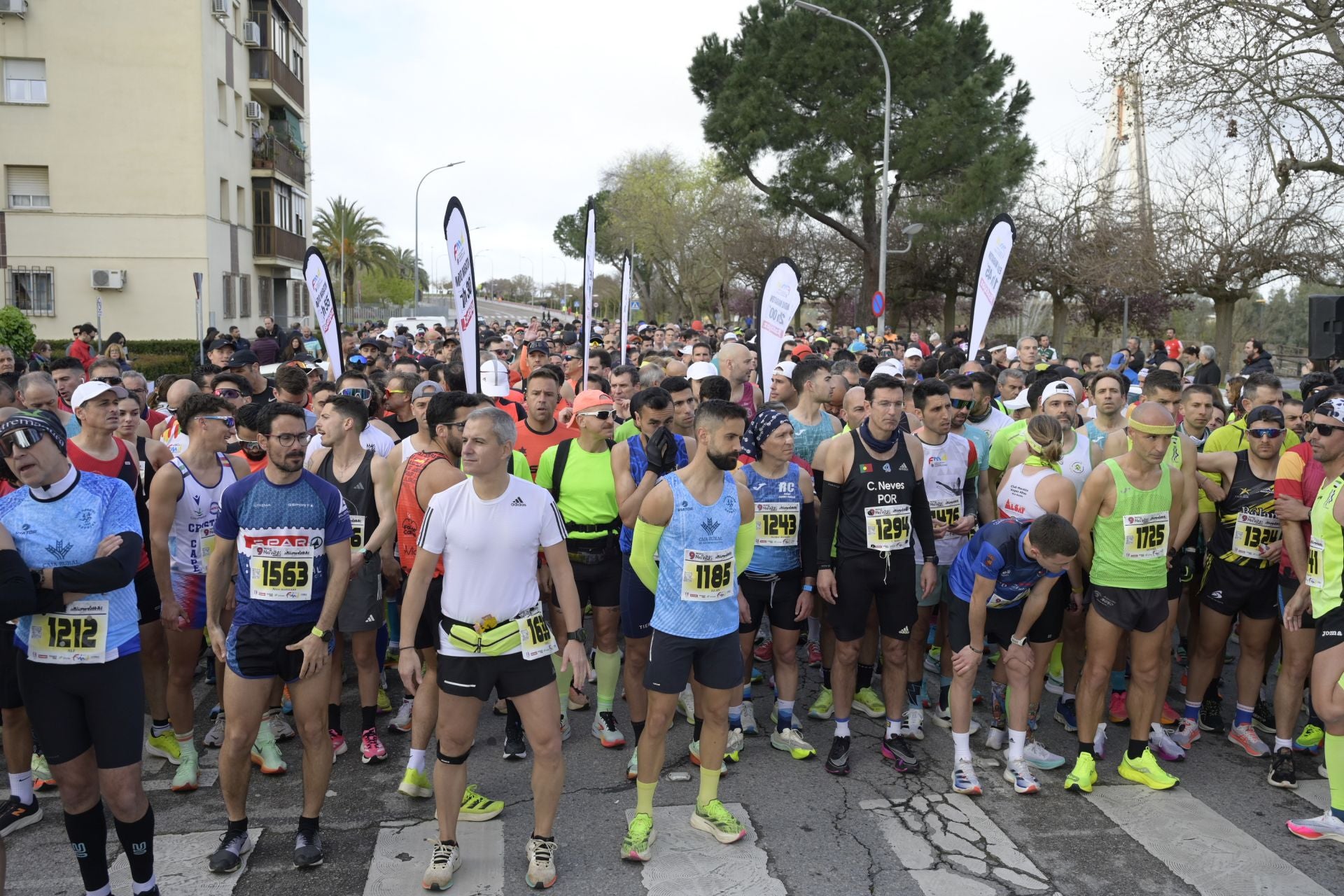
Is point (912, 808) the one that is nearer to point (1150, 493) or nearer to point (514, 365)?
point (1150, 493)

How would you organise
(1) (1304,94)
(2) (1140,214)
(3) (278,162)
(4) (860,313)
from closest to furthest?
(1) (1304,94) → (2) (1140,214) → (3) (278,162) → (4) (860,313)

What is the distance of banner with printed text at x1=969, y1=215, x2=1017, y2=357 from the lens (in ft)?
35.9

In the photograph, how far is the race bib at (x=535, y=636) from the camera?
4.50 meters

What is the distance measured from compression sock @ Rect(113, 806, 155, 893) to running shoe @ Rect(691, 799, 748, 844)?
2405 millimetres

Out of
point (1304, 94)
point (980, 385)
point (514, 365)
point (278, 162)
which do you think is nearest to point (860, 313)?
point (278, 162)

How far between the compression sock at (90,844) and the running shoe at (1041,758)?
462 centimetres

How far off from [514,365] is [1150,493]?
35.5 feet

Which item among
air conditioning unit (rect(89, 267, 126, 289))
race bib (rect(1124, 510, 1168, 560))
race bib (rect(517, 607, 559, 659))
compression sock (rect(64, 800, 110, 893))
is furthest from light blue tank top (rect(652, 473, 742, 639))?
air conditioning unit (rect(89, 267, 126, 289))

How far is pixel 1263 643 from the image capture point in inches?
→ 253

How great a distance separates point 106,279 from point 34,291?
6.70 feet

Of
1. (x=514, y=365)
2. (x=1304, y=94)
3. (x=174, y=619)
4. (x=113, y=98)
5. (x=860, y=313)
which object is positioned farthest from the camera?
(x=860, y=313)

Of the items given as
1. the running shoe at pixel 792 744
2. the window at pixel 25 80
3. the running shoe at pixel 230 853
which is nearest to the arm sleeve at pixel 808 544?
the running shoe at pixel 792 744

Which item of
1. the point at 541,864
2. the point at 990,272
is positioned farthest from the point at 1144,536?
the point at 990,272

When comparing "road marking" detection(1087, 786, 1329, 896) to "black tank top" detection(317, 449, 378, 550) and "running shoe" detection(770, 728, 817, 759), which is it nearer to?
"running shoe" detection(770, 728, 817, 759)
